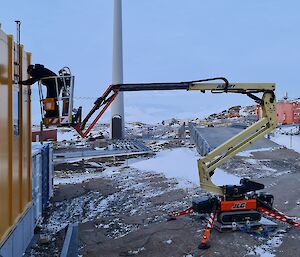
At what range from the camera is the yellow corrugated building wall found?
6.22 meters

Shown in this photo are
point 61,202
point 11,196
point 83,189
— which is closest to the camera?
point 11,196

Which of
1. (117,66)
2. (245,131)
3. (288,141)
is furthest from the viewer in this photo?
(117,66)

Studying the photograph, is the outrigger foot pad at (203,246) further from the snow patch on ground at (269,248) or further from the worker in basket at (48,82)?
the worker in basket at (48,82)

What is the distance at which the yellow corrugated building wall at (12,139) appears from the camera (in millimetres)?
6219

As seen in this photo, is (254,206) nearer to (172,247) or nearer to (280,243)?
(280,243)

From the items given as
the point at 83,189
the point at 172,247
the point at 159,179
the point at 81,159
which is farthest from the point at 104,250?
the point at 81,159

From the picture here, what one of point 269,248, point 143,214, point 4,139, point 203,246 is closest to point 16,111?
point 4,139

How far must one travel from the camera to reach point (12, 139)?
682 centimetres

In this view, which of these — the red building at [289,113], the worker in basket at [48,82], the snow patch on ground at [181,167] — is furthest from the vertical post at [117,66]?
the worker in basket at [48,82]

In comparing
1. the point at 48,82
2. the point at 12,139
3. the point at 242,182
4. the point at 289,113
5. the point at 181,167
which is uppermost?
the point at 289,113

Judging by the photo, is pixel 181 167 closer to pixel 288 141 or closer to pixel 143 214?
pixel 143 214

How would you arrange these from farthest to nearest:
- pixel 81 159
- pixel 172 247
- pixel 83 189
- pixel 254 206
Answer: pixel 81 159 < pixel 83 189 < pixel 254 206 < pixel 172 247

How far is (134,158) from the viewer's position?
23.5 m

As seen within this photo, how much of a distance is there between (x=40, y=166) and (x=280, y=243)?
6.53 metres
